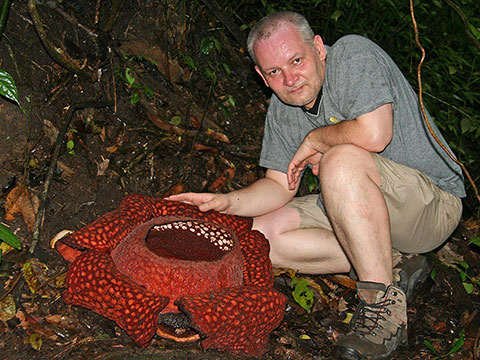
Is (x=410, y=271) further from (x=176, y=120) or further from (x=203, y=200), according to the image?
(x=176, y=120)

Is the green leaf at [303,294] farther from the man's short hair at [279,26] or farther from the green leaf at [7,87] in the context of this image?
the green leaf at [7,87]

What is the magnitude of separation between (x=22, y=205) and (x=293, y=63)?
1.89 metres

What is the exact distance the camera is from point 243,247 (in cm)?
301

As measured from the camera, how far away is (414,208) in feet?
10.7

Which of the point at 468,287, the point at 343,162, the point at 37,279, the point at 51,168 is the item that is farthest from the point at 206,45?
the point at 468,287

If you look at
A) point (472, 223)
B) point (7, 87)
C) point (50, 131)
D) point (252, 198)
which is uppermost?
point (7, 87)

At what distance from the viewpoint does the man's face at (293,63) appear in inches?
125

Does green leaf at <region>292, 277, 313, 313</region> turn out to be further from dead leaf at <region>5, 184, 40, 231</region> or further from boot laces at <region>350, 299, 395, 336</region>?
dead leaf at <region>5, 184, 40, 231</region>

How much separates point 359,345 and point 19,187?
7.29 feet

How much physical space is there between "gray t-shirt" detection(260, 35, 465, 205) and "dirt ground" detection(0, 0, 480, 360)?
0.78 metres

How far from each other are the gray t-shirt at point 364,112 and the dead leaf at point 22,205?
1637 mm

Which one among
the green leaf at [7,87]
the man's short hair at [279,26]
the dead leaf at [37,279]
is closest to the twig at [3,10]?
the green leaf at [7,87]

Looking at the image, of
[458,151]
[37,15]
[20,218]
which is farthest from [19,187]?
[458,151]

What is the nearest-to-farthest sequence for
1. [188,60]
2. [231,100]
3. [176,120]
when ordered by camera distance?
[176,120] → [188,60] → [231,100]
